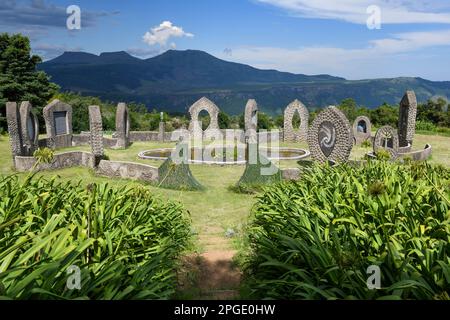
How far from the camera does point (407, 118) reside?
20.6 metres

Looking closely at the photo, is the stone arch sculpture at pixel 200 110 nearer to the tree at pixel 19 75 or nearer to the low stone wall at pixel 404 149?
the low stone wall at pixel 404 149

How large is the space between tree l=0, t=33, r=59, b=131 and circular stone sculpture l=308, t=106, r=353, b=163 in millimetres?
26463

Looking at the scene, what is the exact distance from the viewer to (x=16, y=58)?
33406 mm

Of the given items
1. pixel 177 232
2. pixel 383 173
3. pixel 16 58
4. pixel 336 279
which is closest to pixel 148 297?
pixel 336 279

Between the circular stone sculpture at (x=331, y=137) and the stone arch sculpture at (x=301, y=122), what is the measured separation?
997 cm

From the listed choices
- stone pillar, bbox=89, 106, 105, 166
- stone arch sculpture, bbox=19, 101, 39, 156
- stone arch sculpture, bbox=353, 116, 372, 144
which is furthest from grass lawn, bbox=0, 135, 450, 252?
stone arch sculpture, bbox=353, 116, 372, 144

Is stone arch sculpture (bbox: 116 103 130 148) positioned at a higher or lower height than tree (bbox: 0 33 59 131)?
lower

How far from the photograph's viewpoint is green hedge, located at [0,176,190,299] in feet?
12.5

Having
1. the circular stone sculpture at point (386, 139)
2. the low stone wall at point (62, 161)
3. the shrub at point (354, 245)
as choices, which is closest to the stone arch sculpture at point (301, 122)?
the circular stone sculpture at point (386, 139)

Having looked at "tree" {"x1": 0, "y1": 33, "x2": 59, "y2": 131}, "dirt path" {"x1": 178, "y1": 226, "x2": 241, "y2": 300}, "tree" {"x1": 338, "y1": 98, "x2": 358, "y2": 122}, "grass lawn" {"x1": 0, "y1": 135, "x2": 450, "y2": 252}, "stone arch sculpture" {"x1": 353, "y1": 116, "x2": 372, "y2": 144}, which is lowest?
"grass lawn" {"x1": 0, "y1": 135, "x2": 450, "y2": 252}

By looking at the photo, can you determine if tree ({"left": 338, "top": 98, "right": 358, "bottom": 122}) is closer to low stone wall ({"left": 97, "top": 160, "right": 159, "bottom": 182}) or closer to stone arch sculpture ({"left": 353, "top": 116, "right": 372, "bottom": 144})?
stone arch sculpture ({"left": 353, "top": 116, "right": 372, "bottom": 144})

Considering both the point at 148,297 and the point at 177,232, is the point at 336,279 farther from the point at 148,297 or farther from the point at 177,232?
the point at 177,232

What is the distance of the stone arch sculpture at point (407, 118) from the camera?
66.8ft
